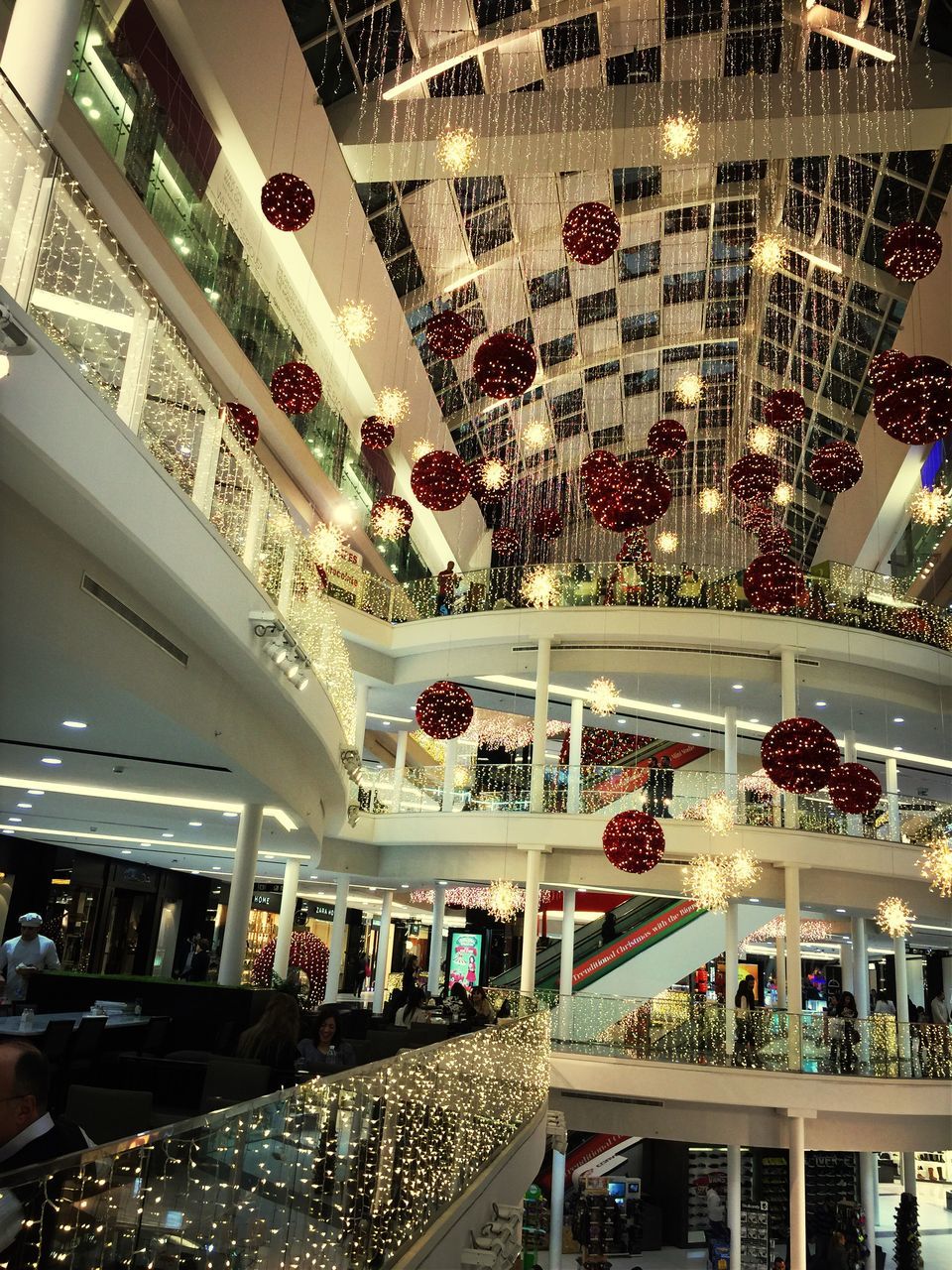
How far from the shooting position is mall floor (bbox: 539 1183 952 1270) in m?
20.7

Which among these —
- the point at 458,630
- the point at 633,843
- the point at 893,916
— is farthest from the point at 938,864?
the point at 458,630

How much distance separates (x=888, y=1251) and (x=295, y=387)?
70.8 ft

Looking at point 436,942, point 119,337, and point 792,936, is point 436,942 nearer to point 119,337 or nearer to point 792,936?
point 792,936

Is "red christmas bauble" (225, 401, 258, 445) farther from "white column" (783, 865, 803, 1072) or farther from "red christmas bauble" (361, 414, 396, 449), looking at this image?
"white column" (783, 865, 803, 1072)

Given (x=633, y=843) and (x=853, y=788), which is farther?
(x=633, y=843)

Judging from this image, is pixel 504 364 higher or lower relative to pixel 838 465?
lower

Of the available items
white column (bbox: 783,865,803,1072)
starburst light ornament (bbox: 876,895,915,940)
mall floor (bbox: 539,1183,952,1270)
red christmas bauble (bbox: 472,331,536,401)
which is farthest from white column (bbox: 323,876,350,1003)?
red christmas bauble (bbox: 472,331,536,401)

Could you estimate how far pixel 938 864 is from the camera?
15.4 m

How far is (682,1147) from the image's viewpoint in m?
22.9

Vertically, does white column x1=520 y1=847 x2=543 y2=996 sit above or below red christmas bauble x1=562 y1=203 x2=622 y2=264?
below

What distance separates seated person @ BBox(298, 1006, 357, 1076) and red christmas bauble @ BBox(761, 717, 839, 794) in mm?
5958

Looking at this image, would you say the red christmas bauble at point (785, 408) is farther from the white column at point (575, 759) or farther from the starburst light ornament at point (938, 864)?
the white column at point (575, 759)

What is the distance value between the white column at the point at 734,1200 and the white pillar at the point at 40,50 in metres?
16.9

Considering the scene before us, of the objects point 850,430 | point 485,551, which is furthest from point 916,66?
point 485,551
